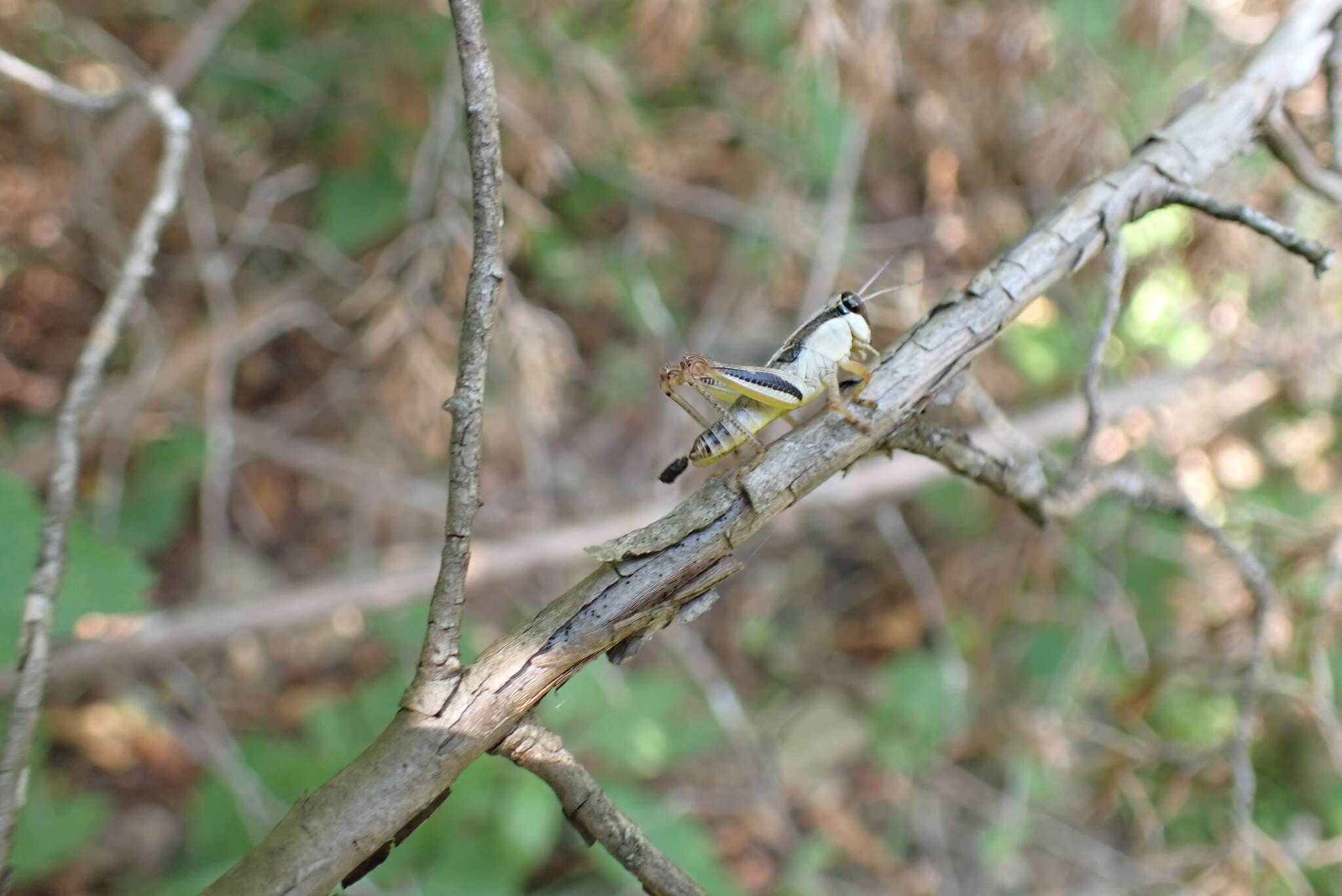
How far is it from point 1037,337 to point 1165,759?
8.37 feet

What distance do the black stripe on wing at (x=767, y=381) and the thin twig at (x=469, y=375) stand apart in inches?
28.3

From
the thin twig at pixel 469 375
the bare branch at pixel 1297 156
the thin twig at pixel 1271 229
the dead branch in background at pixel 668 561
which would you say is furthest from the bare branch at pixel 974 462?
the bare branch at pixel 1297 156

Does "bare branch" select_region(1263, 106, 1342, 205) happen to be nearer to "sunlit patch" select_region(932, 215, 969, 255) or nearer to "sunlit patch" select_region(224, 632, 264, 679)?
"sunlit patch" select_region(932, 215, 969, 255)

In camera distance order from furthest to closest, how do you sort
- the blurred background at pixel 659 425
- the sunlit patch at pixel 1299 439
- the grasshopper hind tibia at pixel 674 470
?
the sunlit patch at pixel 1299 439, the blurred background at pixel 659 425, the grasshopper hind tibia at pixel 674 470

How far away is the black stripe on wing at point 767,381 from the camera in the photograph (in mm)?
1970

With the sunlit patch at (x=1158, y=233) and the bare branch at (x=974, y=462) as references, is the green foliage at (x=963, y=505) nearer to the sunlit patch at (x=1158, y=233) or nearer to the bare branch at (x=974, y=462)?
the sunlit patch at (x=1158, y=233)

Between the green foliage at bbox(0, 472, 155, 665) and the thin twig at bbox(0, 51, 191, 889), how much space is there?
2.99 feet

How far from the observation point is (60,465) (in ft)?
5.91

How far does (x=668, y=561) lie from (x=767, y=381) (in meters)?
0.66

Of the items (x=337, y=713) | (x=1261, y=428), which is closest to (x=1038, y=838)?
(x=1261, y=428)

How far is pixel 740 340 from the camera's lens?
5.87 metres

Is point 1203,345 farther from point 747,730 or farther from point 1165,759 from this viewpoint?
point 747,730

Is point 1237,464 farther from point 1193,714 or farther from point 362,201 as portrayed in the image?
point 362,201

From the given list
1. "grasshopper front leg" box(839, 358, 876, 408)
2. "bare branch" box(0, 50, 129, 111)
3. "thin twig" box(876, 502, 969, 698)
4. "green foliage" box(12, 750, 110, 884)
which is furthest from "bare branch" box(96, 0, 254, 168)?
"thin twig" box(876, 502, 969, 698)
